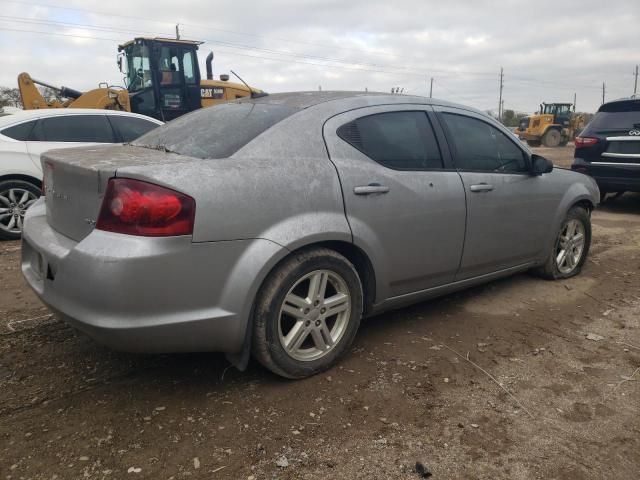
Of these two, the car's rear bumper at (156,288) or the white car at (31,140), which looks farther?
the white car at (31,140)

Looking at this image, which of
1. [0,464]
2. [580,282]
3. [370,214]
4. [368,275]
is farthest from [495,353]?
[0,464]

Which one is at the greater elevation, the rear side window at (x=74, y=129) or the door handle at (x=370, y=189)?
the rear side window at (x=74, y=129)

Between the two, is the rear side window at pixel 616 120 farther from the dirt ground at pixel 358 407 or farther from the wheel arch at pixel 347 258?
the wheel arch at pixel 347 258

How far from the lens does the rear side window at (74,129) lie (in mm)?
6664

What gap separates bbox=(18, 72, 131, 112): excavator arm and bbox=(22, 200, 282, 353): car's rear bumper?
31.1 feet

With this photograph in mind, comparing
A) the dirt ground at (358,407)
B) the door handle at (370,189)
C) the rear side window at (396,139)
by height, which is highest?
the rear side window at (396,139)

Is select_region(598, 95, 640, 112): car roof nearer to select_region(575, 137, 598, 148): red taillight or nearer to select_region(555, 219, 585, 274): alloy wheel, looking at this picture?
select_region(575, 137, 598, 148): red taillight

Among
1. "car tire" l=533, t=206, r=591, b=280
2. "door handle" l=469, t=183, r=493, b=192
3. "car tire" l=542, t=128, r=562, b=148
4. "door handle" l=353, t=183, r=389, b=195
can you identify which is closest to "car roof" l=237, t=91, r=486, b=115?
"door handle" l=353, t=183, r=389, b=195

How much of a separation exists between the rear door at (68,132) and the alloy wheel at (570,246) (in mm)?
5676

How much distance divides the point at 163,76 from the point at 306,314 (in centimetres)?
1032

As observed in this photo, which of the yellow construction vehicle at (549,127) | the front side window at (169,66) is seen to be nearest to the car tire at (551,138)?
the yellow construction vehicle at (549,127)

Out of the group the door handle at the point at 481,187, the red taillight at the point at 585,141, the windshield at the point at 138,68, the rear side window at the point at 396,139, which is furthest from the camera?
the windshield at the point at 138,68

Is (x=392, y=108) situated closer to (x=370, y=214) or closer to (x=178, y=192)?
(x=370, y=214)

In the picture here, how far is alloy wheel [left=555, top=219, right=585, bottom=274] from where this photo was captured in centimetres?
478
